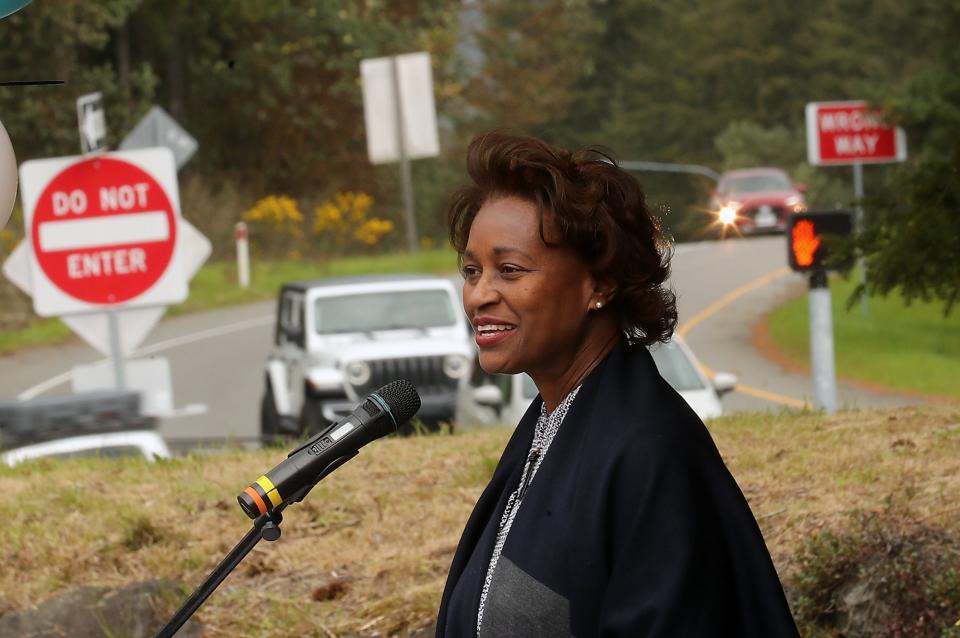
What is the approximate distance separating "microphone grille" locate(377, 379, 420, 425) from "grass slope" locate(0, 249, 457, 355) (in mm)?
28906

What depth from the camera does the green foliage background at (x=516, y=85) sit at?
56.2 feet

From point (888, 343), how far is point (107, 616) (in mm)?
20691

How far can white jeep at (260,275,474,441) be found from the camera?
16.0 meters

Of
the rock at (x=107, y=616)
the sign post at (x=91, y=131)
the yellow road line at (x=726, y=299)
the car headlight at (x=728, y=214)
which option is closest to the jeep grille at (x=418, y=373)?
the sign post at (x=91, y=131)

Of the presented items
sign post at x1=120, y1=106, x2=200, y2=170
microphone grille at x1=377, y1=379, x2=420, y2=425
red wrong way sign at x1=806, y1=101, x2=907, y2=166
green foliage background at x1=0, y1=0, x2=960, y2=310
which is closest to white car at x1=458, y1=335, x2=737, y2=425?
green foliage background at x1=0, y1=0, x2=960, y2=310

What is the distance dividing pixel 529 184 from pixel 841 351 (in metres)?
22.2

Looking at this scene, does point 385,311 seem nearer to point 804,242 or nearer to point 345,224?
point 804,242

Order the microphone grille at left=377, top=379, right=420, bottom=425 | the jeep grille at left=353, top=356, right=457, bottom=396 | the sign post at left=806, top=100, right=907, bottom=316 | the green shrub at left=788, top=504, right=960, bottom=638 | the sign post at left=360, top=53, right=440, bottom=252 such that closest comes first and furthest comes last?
the microphone grille at left=377, top=379, right=420, bottom=425, the green shrub at left=788, top=504, right=960, bottom=638, the jeep grille at left=353, top=356, right=457, bottom=396, the sign post at left=806, top=100, right=907, bottom=316, the sign post at left=360, top=53, right=440, bottom=252

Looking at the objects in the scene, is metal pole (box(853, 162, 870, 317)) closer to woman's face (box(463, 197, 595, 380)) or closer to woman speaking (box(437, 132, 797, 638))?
woman speaking (box(437, 132, 797, 638))

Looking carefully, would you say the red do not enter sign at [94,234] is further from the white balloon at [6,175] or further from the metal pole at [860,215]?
the white balloon at [6,175]

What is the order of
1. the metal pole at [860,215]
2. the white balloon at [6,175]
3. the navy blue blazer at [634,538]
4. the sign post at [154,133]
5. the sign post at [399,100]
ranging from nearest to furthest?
the navy blue blazer at [634,538]
the white balloon at [6,175]
the metal pole at [860,215]
the sign post at [154,133]
the sign post at [399,100]

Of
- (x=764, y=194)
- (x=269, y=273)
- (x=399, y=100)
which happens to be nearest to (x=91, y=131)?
(x=399, y=100)

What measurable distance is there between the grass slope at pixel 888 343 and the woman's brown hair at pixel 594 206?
636 inches

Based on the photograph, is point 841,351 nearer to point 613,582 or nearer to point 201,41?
point 613,582
